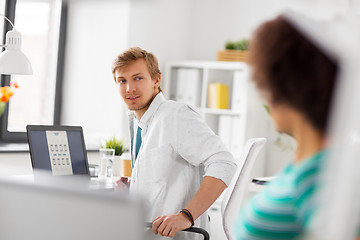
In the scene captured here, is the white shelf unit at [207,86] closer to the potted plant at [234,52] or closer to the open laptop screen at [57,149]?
the potted plant at [234,52]

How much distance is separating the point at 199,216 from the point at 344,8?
1388 mm

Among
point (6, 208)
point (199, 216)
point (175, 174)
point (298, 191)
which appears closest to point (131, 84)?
point (175, 174)

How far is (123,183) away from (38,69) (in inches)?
77.7

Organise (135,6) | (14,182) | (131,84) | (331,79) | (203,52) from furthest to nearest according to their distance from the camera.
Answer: (203,52), (135,6), (131,84), (14,182), (331,79)

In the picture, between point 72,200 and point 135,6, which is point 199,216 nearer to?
point 72,200

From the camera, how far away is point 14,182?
3.26ft

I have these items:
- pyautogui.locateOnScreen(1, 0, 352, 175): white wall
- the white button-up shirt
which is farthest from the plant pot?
the white button-up shirt

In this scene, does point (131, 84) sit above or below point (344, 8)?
below

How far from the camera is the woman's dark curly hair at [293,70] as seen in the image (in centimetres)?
84

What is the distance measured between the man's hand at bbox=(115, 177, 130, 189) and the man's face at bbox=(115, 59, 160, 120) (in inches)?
14.8

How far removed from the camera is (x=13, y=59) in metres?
2.76

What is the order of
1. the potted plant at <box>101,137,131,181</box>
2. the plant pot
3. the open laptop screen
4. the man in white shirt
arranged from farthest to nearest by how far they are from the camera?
the plant pot, the potted plant at <box>101,137,131,181</box>, the open laptop screen, the man in white shirt

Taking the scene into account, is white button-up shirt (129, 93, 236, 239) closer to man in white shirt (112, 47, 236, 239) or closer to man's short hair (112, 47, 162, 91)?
man in white shirt (112, 47, 236, 239)

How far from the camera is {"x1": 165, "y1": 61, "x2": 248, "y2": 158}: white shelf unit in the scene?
4547 mm
